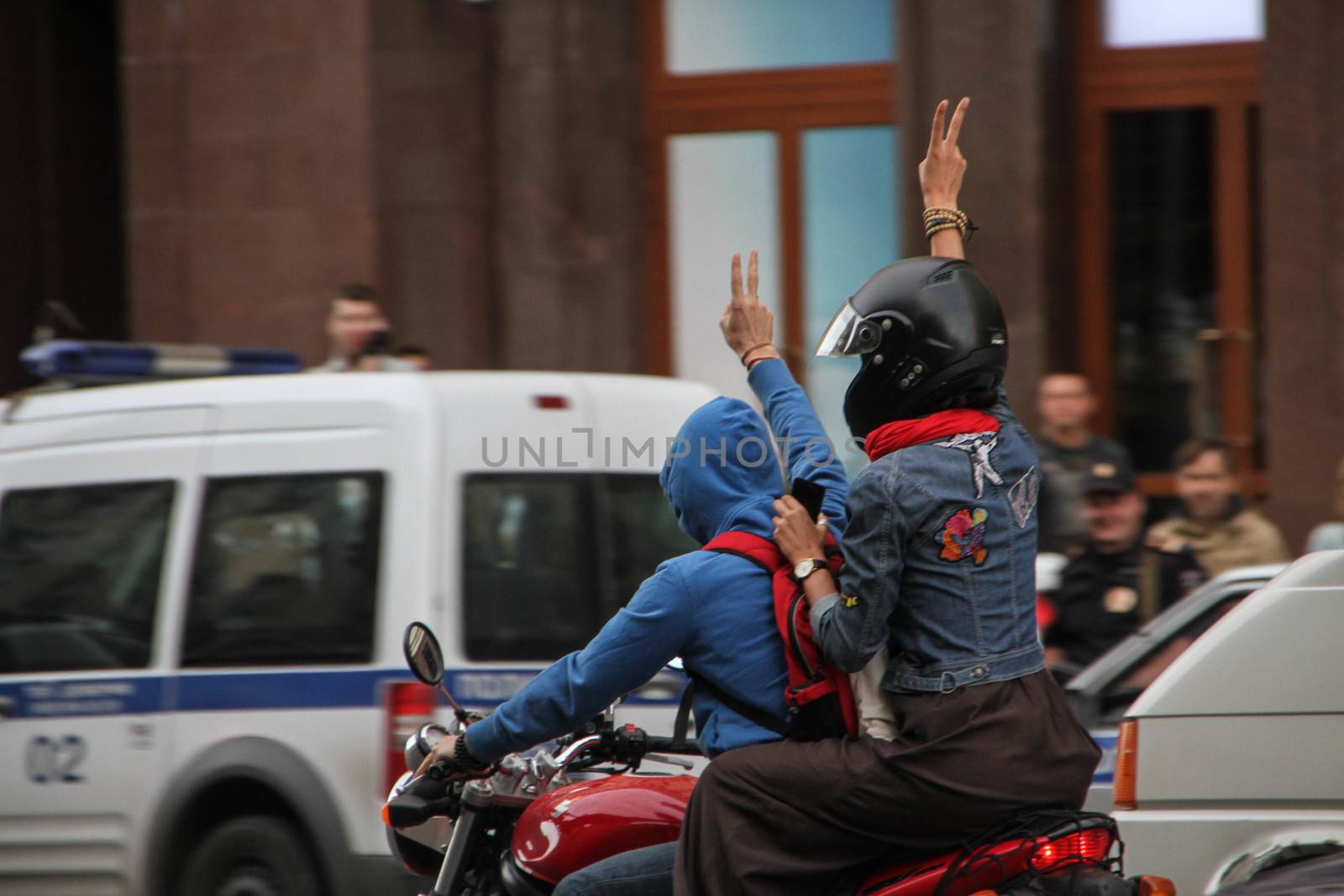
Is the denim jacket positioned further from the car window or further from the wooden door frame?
the wooden door frame

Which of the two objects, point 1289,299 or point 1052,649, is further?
point 1289,299

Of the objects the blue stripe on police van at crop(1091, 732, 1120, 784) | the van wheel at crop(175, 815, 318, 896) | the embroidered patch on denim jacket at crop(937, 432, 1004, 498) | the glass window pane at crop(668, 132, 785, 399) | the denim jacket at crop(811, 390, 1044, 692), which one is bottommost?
the van wheel at crop(175, 815, 318, 896)

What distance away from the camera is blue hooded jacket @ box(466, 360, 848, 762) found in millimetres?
3133

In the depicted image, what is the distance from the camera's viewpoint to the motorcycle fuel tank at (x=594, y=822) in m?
3.26

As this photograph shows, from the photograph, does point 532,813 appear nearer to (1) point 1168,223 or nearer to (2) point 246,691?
(2) point 246,691

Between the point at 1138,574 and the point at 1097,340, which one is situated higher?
the point at 1097,340

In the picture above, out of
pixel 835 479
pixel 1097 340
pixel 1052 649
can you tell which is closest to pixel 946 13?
pixel 1097 340

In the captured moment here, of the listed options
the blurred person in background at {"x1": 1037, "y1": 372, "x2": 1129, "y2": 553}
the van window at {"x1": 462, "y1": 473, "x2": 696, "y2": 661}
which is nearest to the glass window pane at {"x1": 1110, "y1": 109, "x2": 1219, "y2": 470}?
the blurred person in background at {"x1": 1037, "y1": 372, "x2": 1129, "y2": 553}

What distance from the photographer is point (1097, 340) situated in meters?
11.9

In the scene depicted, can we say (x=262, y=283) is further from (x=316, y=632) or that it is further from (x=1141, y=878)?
(x=1141, y=878)

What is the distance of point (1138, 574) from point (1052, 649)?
0.47 meters

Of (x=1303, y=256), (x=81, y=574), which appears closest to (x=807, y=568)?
(x=81, y=574)

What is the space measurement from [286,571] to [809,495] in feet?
10.4

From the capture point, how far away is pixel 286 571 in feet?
19.6
